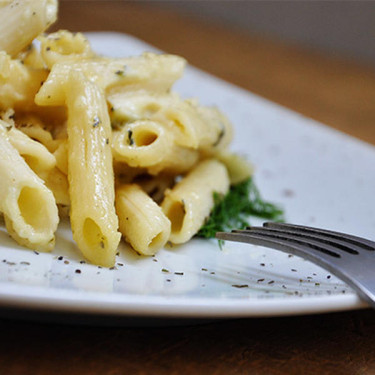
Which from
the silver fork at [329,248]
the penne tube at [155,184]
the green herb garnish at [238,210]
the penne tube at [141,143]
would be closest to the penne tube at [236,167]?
the green herb garnish at [238,210]

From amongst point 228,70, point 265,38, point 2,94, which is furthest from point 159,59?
point 265,38

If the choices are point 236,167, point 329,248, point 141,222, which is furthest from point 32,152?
point 236,167

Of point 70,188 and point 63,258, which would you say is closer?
point 63,258

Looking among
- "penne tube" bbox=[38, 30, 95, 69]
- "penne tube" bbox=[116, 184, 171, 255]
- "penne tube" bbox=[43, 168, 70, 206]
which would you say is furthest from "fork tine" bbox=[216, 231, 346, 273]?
"penne tube" bbox=[38, 30, 95, 69]

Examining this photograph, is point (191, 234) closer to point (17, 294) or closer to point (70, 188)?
point (70, 188)

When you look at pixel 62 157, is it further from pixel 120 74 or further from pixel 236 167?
pixel 236 167

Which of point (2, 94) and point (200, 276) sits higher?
point (2, 94)
